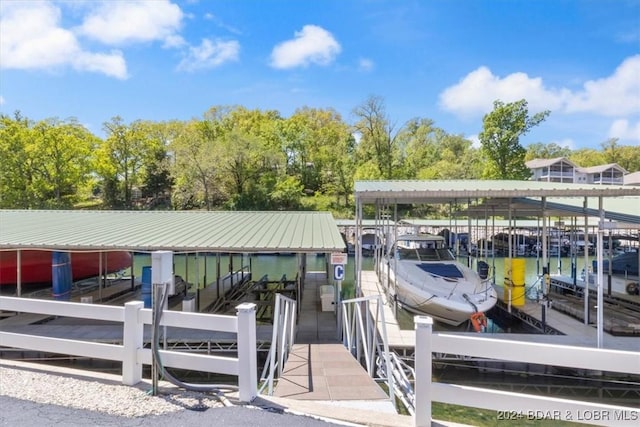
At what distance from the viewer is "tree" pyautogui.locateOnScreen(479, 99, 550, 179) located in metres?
32.7

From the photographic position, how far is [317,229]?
10.8 metres

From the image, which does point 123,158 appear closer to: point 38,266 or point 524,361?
point 38,266

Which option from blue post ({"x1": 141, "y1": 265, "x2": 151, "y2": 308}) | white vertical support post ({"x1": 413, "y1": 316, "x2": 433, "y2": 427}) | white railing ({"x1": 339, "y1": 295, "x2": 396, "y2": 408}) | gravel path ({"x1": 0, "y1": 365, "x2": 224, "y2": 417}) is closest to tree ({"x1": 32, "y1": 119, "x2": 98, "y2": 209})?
blue post ({"x1": 141, "y1": 265, "x2": 151, "y2": 308})

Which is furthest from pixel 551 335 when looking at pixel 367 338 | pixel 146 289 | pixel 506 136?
pixel 506 136

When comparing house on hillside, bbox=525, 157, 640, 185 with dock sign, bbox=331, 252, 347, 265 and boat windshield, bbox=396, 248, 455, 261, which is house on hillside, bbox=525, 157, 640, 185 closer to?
boat windshield, bbox=396, 248, 455, 261

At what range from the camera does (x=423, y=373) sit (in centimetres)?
290

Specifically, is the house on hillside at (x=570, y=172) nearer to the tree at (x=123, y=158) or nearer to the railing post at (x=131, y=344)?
the tree at (x=123, y=158)

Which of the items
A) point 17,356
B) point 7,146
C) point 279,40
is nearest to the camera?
point 17,356

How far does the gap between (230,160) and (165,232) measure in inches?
1053

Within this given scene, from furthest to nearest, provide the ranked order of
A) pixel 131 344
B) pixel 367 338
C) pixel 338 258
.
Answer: pixel 338 258
pixel 367 338
pixel 131 344

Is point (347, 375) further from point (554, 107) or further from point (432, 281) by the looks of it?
point (554, 107)

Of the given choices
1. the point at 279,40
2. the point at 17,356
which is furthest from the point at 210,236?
the point at 279,40

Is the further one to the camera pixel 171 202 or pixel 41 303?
pixel 171 202

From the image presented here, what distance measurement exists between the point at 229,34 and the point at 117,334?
39.7ft
